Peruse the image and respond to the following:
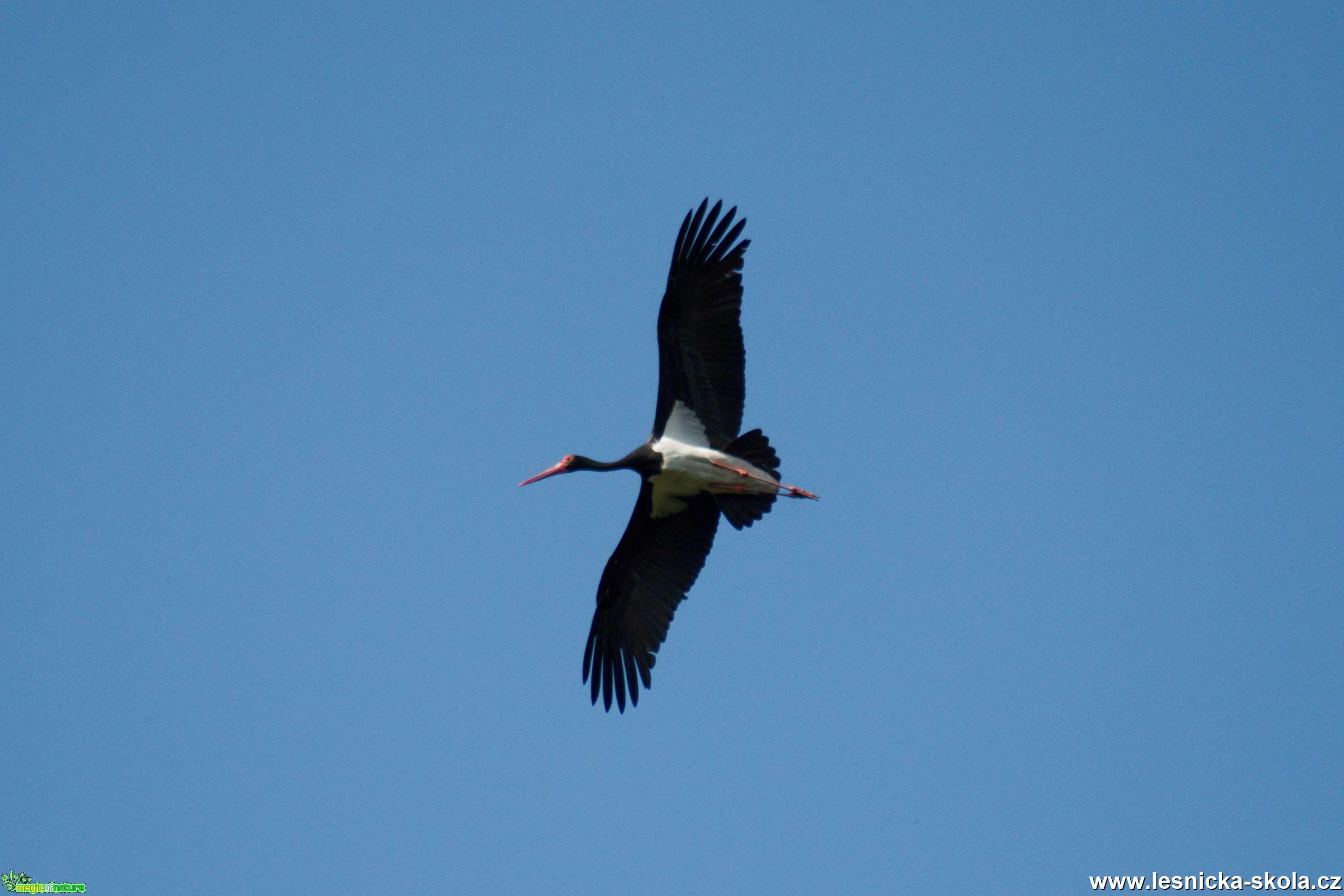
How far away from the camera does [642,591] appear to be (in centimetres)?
1349

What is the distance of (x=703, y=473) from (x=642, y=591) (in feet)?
5.60

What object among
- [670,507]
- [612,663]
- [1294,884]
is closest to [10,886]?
[612,663]

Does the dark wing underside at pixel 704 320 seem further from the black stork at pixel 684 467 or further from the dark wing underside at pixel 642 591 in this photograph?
the dark wing underside at pixel 642 591

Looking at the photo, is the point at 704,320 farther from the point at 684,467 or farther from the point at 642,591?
the point at 642,591

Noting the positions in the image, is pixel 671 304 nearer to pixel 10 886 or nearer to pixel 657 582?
pixel 657 582

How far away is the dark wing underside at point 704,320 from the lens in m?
12.3

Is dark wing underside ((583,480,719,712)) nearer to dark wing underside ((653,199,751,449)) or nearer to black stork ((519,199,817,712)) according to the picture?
black stork ((519,199,817,712))

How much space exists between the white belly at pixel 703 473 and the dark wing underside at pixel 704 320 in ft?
0.93

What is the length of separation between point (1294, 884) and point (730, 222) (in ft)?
26.1

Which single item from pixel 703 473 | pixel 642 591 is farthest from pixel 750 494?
pixel 642 591

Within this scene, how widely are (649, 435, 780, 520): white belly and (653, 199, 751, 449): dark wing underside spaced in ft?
0.93

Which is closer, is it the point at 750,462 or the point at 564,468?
the point at 750,462

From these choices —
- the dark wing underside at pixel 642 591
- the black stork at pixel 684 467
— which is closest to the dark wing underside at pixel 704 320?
the black stork at pixel 684 467

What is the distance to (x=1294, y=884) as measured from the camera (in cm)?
1198
